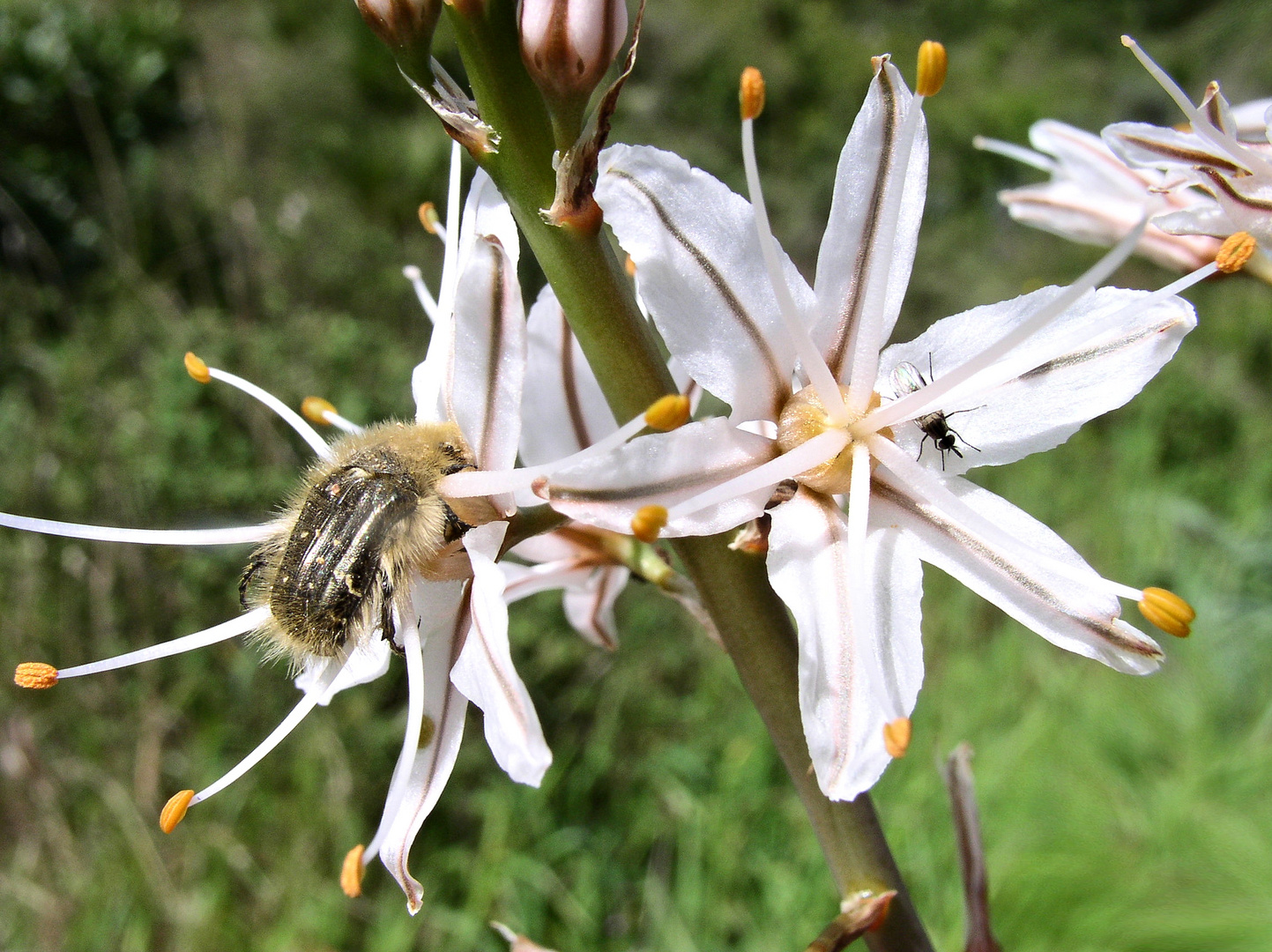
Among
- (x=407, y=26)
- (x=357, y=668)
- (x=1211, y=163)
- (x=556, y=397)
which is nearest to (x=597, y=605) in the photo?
(x=556, y=397)

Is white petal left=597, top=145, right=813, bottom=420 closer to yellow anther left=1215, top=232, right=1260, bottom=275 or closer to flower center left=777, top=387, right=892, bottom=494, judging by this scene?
flower center left=777, top=387, right=892, bottom=494

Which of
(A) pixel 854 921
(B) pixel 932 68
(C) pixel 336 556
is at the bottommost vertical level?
(A) pixel 854 921

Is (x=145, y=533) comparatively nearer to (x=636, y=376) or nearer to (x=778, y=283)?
(x=636, y=376)

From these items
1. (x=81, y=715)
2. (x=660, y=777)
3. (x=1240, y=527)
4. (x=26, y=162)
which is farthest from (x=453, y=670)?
(x=26, y=162)

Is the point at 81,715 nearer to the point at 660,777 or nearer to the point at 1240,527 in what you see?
the point at 660,777

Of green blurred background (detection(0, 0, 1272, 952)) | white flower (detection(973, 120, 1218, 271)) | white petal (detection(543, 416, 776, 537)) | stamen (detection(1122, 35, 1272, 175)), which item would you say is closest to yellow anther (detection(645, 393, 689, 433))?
white petal (detection(543, 416, 776, 537))
